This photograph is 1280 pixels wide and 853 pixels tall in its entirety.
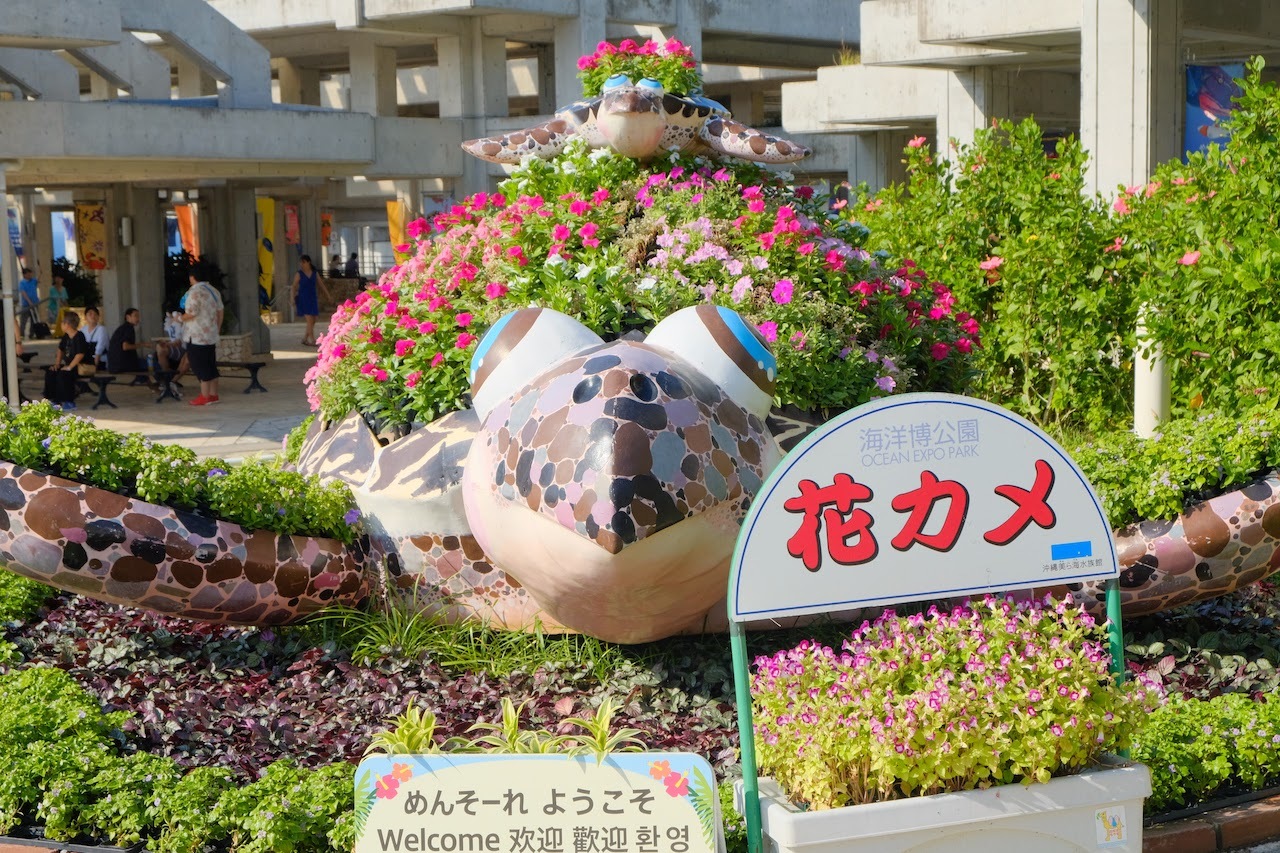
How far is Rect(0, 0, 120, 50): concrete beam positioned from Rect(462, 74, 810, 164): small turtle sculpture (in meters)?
9.08

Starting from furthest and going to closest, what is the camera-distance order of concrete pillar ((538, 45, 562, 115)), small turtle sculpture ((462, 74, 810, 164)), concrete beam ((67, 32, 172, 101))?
concrete pillar ((538, 45, 562, 115)), concrete beam ((67, 32, 172, 101)), small turtle sculpture ((462, 74, 810, 164))

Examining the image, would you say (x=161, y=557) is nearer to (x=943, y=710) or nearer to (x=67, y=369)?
(x=943, y=710)

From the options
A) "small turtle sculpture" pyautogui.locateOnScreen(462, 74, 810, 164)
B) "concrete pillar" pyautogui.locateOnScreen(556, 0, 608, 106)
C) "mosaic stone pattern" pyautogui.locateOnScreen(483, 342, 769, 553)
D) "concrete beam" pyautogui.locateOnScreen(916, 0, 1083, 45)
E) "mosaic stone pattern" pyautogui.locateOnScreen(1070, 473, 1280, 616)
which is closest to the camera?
"mosaic stone pattern" pyautogui.locateOnScreen(483, 342, 769, 553)

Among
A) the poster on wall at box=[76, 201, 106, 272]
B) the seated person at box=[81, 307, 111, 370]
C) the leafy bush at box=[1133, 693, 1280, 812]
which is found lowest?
the leafy bush at box=[1133, 693, 1280, 812]

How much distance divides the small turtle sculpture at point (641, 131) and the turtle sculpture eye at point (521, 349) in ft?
4.79

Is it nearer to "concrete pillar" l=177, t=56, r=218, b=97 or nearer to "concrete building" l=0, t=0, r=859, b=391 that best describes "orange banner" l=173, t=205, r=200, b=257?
"concrete building" l=0, t=0, r=859, b=391

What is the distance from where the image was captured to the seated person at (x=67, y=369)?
15.7 meters

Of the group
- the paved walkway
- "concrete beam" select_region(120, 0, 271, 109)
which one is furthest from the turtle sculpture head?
"concrete beam" select_region(120, 0, 271, 109)

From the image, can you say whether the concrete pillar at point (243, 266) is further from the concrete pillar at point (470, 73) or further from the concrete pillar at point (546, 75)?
the concrete pillar at point (546, 75)

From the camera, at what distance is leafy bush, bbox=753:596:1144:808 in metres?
3.51

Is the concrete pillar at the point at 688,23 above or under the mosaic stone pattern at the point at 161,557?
above

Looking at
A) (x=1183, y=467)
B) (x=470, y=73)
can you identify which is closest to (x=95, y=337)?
(x=470, y=73)

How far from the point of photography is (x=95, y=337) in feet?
56.8

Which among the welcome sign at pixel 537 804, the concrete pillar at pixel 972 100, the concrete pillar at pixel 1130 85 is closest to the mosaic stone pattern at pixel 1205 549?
the welcome sign at pixel 537 804
